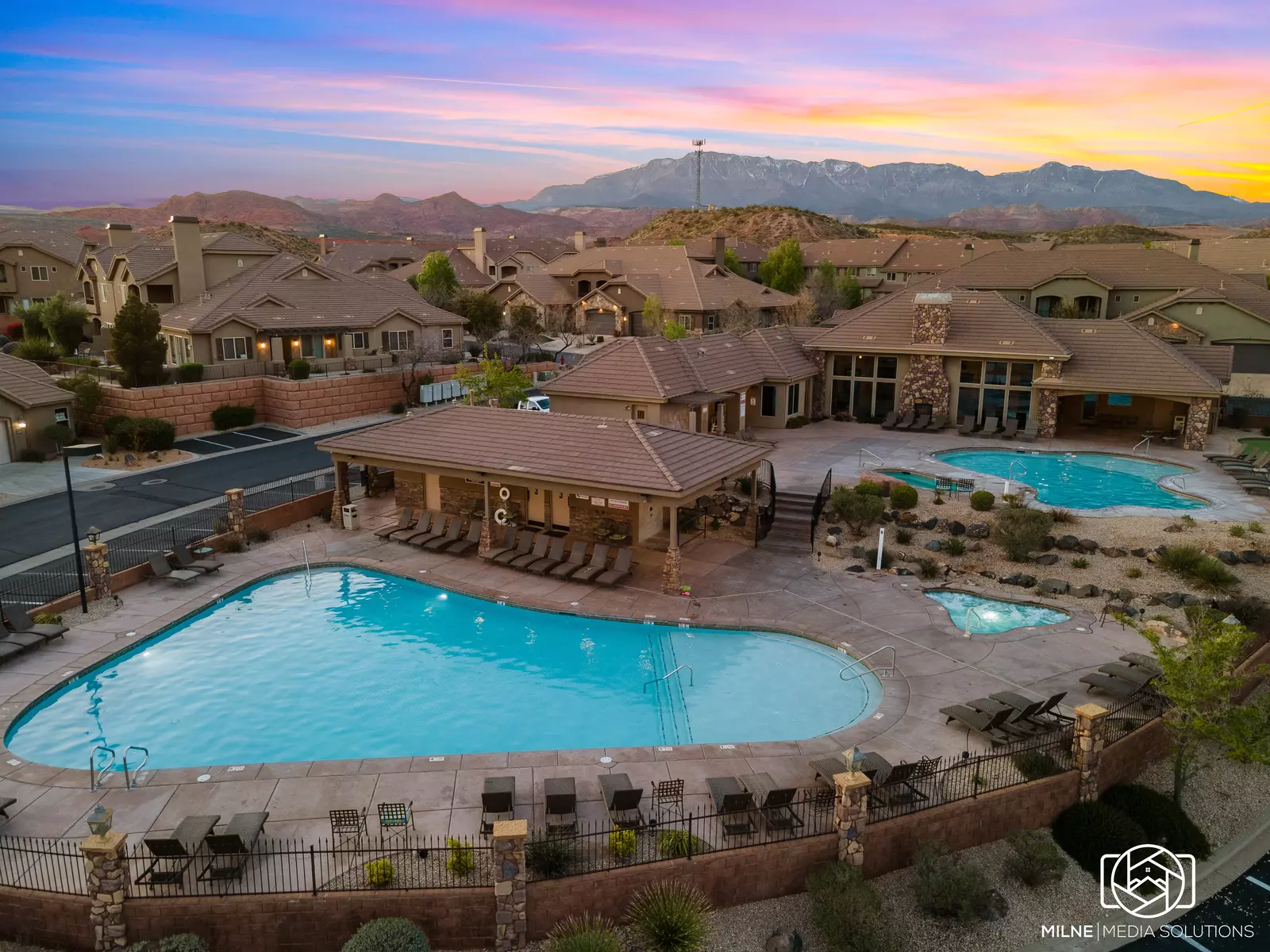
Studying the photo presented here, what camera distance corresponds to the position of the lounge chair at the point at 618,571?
20.2 metres

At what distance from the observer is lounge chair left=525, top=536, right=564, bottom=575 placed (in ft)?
69.1

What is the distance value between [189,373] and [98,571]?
1964cm

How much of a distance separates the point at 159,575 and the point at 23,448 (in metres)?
15.7

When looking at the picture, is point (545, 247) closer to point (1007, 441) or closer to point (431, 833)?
point (1007, 441)

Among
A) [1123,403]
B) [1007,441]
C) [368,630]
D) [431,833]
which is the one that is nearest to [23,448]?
[368,630]

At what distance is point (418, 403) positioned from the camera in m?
42.4

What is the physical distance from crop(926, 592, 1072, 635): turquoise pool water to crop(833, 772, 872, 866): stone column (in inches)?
308

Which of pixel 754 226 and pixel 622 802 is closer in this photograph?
pixel 622 802

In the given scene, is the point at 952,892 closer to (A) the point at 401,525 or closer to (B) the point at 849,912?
(B) the point at 849,912

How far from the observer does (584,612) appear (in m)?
18.9

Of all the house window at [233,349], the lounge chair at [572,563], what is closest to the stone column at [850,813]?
the lounge chair at [572,563]

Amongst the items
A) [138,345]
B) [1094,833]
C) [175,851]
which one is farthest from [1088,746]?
[138,345]

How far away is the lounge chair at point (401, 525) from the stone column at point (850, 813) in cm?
1615

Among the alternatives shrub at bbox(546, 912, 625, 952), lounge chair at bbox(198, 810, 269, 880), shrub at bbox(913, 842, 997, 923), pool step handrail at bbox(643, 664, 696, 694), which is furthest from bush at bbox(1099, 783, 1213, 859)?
lounge chair at bbox(198, 810, 269, 880)
